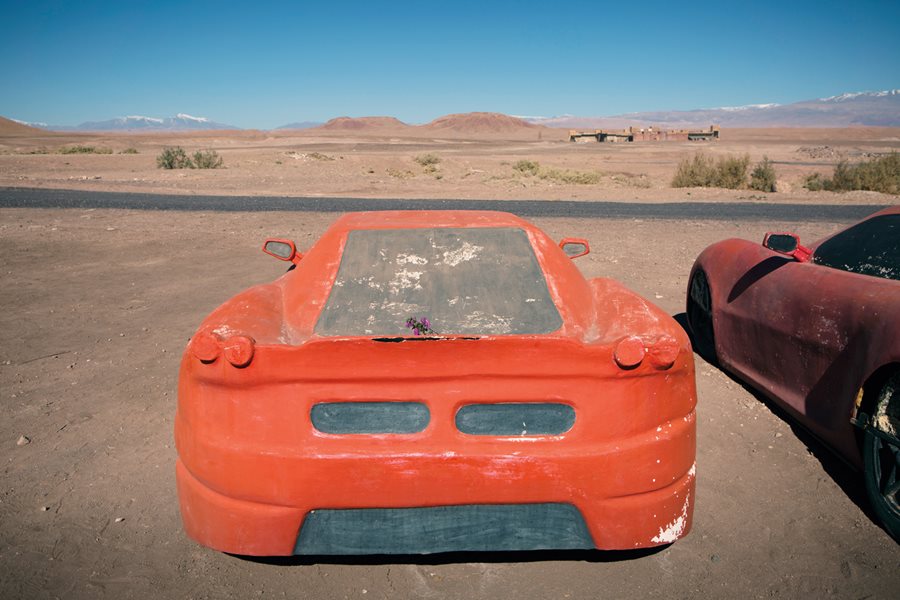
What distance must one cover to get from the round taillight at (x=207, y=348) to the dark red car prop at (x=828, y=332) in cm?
279

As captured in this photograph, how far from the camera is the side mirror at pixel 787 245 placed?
4031 mm

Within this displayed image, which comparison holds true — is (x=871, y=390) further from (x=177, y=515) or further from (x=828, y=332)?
(x=177, y=515)

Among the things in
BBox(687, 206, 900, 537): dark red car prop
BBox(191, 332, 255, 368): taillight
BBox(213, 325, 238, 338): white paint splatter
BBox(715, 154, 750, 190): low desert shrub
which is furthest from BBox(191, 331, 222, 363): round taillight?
BBox(715, 154, 750, 190): low desert shrub

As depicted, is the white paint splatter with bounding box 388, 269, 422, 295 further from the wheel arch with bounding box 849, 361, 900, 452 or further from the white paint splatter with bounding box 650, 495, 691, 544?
the wheel arch with bounding box 849, 361, 900, 452

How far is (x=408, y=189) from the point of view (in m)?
19.3

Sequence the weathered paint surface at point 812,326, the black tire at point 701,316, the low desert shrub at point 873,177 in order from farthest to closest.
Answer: the low desert shrub at point 873,177 → the black tire at point 701,316 → the weathered paint surface at point 812,326

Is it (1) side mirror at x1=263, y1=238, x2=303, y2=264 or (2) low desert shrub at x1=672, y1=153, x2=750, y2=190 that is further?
(2) low desert shrub at x1=672, y1=153, x2=750, y2=190

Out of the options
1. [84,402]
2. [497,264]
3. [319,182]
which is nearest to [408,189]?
[319,182]

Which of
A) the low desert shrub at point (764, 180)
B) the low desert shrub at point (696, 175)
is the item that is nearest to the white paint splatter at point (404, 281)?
the low desert shrub at point (764, 180)

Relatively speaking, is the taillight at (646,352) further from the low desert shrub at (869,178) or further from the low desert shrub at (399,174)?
the low desert shrub at (399,174)

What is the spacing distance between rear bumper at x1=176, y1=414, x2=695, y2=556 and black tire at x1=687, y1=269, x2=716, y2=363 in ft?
9.46

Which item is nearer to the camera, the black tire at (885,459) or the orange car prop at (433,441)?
the orange car prop at (433,441)

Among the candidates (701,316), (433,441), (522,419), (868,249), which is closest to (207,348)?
(433,441)

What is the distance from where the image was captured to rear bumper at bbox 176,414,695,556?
216 centimetres
